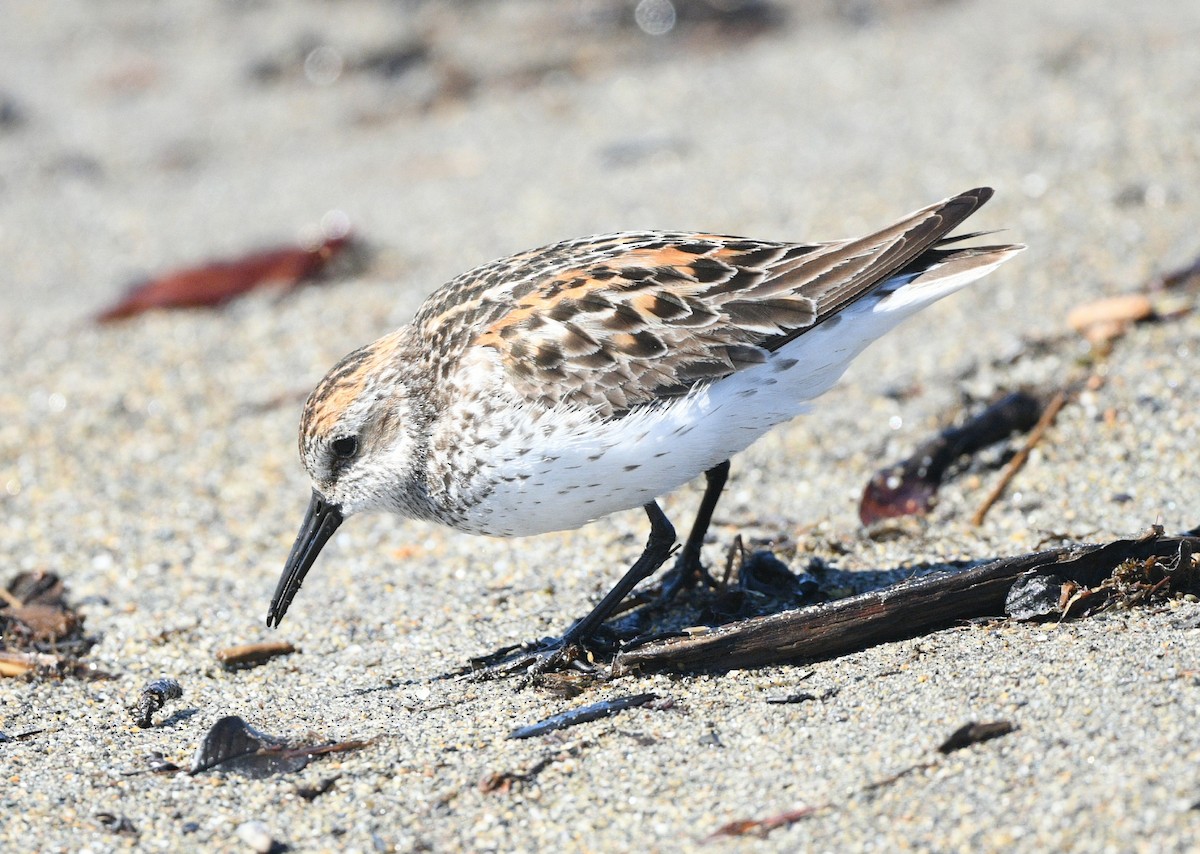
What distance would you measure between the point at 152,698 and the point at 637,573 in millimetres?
1704

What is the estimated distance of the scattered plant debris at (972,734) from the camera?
3555 millimetres

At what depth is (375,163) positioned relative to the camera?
34.5 ft

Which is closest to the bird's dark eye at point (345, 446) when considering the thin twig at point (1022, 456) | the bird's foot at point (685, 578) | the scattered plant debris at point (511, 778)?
the bird's foot at point (685, 578)

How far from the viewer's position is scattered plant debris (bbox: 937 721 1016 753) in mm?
3555

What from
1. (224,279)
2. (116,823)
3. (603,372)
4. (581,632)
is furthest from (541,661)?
(224,279)

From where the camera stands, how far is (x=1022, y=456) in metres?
5.63

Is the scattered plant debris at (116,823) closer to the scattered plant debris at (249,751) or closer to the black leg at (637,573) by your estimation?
the scattered plant debris at (249,751)

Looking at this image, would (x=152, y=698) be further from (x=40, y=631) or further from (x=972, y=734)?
(x=972, y=734)

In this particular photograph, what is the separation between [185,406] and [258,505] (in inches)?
44.2

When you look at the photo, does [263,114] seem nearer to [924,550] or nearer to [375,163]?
[375,163]

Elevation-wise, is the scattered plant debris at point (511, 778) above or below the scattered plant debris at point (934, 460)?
below

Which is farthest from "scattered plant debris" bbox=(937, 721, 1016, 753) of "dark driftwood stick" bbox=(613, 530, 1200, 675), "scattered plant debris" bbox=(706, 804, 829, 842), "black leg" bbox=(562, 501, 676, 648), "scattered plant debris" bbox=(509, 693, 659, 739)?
"black leg" bbox=(562, 501, 676, 648)

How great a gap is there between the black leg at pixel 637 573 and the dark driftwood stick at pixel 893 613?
38 centimetres

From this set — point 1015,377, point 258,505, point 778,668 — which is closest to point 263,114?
point 258,505
